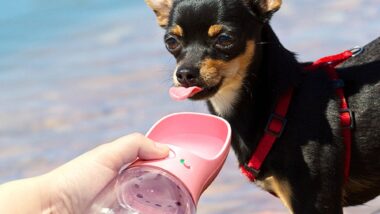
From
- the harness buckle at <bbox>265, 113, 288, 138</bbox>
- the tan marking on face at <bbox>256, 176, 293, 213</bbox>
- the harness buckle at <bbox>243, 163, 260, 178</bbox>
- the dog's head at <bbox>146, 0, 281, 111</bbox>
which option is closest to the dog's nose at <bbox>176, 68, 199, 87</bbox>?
the dog's head at <bbox>146, 0, 281, 111</bbox>

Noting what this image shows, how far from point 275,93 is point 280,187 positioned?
17.9 inches

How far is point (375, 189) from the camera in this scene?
4250 mm

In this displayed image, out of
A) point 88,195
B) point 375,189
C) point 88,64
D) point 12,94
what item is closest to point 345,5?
point 88,64

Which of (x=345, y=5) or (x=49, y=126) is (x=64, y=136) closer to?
(x=49, y=126)

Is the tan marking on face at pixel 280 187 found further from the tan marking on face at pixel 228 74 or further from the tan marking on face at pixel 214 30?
the tan marking on face at pixel 214 30

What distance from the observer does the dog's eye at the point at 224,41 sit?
13.0 ft

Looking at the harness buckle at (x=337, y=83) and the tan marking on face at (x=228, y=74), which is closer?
the tan marking on face at (x=228, y=74)

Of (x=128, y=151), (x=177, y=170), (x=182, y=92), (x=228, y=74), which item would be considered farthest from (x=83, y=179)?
(x=228, y=74)

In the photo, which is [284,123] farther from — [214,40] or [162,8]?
[162,8]

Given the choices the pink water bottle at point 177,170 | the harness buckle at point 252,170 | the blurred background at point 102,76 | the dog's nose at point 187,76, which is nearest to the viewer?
the pink water bottle at point 177,170

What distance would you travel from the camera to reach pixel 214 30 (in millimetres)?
3957

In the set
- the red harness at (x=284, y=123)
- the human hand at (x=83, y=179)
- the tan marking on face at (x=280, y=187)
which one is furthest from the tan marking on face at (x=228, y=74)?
the human hand at (x=83, y=179)

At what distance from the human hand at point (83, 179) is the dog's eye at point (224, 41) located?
958 millimetres

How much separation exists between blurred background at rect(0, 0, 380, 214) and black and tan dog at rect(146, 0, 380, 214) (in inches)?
37.5
